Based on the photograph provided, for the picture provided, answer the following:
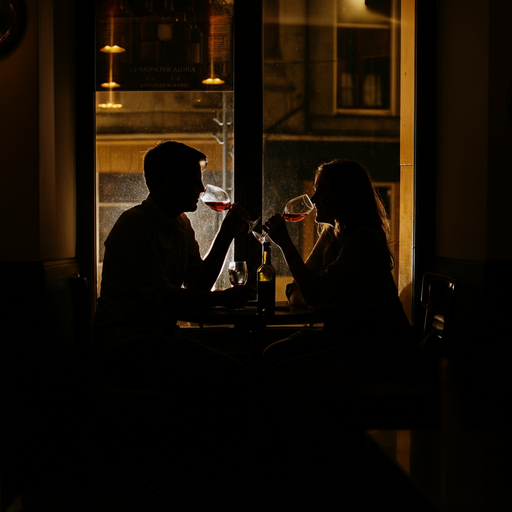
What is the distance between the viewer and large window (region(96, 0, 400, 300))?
9.55ft

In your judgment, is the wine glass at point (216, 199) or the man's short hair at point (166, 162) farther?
the wine glass at point (216, 199)

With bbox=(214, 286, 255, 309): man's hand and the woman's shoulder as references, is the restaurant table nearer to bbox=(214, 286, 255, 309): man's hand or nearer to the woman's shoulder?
bbox=(214, 286, 255, 309): man's hand

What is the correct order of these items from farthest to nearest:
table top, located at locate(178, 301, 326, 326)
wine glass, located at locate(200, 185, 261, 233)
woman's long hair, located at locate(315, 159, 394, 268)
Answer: wine glass, located at locate(200, 185, 261, 233) → woman's long hair, located at locate(315, 159, 394, 268) → table top, located at locate(178, 301, 326, 326)

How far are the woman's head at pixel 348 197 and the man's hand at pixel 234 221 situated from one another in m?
0.32

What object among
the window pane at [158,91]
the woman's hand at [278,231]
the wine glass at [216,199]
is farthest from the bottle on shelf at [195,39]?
the woman's hand at [278,231]

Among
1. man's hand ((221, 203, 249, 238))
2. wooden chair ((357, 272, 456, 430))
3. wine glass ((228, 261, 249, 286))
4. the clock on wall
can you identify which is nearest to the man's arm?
man's hand ((221, 203, 249, 238))

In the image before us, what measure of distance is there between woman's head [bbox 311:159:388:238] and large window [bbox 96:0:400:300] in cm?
74

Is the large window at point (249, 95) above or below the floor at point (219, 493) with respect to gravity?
above

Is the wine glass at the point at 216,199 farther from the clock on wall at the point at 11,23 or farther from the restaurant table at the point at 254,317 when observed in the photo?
the clock on wall at the point at 11,23

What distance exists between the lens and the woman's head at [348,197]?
2137mm

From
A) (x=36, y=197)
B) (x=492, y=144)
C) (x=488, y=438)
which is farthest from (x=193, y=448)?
(x=492, y=144)

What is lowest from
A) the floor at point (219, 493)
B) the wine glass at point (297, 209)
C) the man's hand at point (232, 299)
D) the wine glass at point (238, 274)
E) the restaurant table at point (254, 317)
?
the floor at point (219, 493)

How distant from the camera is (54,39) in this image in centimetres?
259

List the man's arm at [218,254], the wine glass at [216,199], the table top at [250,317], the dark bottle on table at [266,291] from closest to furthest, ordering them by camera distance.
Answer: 1. the table top at [250,317]
2. the dark bottle on table at [266,291]
3. the man's arm at [218,254]
4. the wine glass at [216,199]
